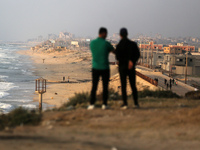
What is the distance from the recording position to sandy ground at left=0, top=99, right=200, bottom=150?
458 centimetres

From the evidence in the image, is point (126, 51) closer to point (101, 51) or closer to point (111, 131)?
point (101, 51)

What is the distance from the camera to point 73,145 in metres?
4.48

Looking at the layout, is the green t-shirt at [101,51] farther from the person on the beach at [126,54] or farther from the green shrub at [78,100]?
the green shrub at [78,100]

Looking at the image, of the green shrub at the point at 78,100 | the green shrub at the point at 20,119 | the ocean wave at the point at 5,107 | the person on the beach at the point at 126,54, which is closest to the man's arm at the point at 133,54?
the person on the beach at the point at 126,54

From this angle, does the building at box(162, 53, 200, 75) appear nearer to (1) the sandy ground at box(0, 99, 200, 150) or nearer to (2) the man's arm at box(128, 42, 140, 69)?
(2) the man's arm at box(128, 42, 140, 69)

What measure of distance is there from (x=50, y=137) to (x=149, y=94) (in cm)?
686

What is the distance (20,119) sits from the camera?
6.20 m

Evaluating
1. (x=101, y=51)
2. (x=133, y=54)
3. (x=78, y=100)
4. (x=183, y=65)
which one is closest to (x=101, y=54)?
(x=101, y=51)

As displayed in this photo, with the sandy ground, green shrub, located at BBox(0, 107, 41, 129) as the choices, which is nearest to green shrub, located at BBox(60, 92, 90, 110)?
the sandy ground

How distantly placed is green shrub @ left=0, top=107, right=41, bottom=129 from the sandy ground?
0.18m

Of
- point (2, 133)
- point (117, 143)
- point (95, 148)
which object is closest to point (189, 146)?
point (117, 143)

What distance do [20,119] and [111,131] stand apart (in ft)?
6.03

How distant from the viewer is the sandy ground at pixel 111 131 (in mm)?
4578

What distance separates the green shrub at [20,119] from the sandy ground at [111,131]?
0.59ft
